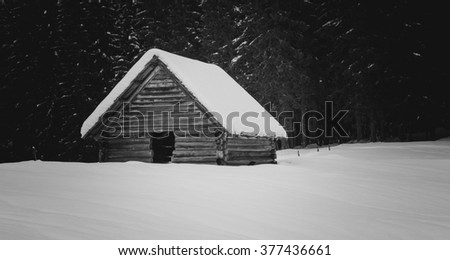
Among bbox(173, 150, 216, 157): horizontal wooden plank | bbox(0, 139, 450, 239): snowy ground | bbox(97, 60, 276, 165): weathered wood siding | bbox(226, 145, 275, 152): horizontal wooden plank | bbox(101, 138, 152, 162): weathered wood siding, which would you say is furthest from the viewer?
bbox(101, 138, 152, 162): weathered wood siding

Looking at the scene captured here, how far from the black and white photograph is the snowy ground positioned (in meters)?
0.06

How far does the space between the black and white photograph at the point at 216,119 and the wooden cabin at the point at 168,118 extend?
2.6 inches

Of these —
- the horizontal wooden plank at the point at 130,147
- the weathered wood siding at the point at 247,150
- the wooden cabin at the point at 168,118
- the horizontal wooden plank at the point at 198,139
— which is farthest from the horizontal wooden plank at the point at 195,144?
the horizontal wooden plank at the point at 130,147

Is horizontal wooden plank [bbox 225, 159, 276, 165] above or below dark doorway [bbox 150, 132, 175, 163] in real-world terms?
below

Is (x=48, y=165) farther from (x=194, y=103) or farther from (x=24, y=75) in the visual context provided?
(x=24, y=75)

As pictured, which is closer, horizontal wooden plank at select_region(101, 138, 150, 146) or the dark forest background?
horizontal wooden plank at select_region(101, 138, 150, 146)

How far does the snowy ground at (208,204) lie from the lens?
268 inches

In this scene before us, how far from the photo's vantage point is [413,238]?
7.64 metres

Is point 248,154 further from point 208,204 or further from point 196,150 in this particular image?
point 208,204

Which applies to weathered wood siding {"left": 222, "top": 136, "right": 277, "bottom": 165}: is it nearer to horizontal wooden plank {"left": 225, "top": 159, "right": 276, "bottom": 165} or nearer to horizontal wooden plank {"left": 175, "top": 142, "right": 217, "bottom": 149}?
horizontal wooden plank {"left": 225, "top": 159, "right": 276, "bottom": 165}

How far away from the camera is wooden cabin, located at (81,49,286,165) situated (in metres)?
17.4

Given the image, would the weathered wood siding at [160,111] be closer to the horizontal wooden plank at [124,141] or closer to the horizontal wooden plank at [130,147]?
the horizontal wooden plank at [124,141]

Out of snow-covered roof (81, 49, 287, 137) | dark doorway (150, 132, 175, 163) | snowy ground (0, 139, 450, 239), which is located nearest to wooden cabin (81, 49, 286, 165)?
snow-covered roof (81, 49, 287, 137)

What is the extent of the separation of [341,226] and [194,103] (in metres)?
10.8
